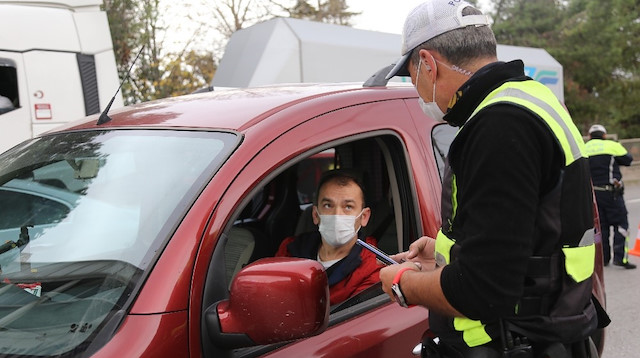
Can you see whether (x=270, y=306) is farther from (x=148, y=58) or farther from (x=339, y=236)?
(x=148, y=58)

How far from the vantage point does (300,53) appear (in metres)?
8.80

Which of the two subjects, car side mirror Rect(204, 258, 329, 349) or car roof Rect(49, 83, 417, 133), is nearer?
car side mirror Rect(204, 258, 329, 349)

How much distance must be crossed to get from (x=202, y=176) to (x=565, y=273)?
3.14 feet

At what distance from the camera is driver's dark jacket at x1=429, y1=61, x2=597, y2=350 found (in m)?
1.39

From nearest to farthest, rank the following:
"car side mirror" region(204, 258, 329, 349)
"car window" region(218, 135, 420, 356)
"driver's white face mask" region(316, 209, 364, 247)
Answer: "car side mirror" region(204, 258, 329, 349)
"car window" region(218, 135, 420, 356)
"driver's white face mask" region(316, 209, 364, 247)

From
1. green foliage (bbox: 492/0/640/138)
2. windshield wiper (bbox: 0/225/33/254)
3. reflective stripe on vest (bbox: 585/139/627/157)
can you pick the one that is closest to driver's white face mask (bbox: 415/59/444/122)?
windshield wiper (bbox: 0/225/33/254)

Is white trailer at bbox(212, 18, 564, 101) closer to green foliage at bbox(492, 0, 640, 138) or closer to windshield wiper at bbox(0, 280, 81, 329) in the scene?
windshield wiper at bbox(0, 280, 81, 329)

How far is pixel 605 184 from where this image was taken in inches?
313

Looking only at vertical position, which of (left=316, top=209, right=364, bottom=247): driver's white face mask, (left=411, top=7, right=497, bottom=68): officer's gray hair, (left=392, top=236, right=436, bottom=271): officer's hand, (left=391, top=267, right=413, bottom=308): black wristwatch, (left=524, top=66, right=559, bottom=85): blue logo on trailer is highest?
(left=411, top=7, right=497, bottom=68): officer's gray hair

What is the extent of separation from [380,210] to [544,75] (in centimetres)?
1185

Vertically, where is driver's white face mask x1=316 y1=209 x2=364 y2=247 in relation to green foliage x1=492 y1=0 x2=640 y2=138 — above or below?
above

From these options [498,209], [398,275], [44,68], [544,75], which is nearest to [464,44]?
[498,209]

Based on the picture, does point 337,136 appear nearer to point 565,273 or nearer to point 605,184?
point 565,273

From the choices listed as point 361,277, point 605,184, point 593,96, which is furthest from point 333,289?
point 593,96
